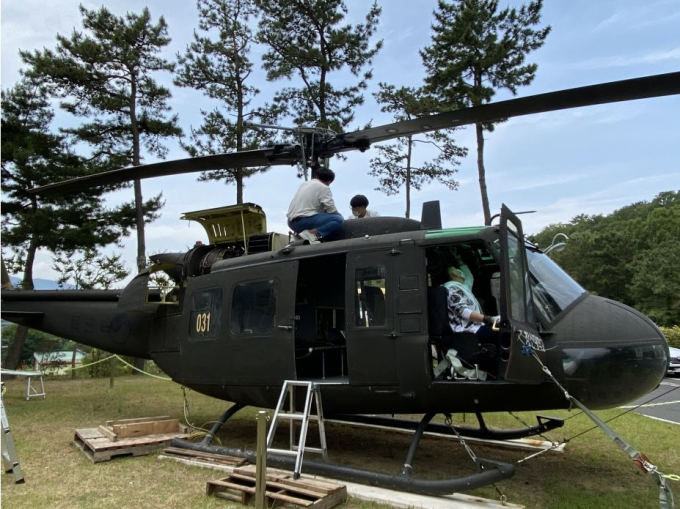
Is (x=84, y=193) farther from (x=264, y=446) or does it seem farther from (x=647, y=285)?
(x=647, y=285)

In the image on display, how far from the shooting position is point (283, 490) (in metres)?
4.98

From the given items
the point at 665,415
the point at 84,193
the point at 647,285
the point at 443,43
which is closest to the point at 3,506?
the point at 665,415

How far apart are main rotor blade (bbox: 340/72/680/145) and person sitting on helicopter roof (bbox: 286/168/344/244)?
107 cm

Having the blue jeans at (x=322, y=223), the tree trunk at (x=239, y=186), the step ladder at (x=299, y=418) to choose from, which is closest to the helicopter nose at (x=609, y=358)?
the step ladder at (x=299, y=418)

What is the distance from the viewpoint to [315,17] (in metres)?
19.9

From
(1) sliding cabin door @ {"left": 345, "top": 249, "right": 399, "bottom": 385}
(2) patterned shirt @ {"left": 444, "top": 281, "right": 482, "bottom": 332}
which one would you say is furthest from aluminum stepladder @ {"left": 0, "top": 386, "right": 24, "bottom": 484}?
(2) patterned shirt @ {"left": 444, "top": 281, "right": 482, "bottom": 332}

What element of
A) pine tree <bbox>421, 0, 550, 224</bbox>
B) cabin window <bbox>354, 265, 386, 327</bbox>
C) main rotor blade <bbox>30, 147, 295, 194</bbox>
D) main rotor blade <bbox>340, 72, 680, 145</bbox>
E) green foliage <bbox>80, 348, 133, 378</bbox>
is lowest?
green foliage <bbox>80, 348, 133, 378</bbox>

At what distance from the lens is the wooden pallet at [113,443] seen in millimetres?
6574

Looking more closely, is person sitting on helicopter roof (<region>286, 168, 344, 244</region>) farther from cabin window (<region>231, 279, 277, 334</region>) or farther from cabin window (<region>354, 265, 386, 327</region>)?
cabin window (<region>354, 265, 386, 327</region>)

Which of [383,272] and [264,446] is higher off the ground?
[383,272]

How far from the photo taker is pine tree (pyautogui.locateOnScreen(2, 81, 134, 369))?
58.7 ft

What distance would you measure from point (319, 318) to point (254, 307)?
1.36 metres

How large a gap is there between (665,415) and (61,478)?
459 inches

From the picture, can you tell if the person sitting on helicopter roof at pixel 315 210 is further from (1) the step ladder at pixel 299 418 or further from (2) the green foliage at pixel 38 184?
(2) the green foliage at pixel 38 184
